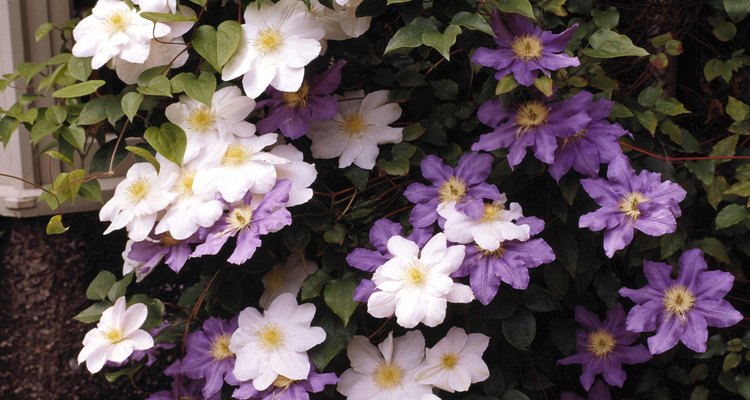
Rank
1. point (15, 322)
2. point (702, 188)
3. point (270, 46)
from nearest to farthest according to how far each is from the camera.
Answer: point (270, 46)
point (702, 188)
point (15, 322)

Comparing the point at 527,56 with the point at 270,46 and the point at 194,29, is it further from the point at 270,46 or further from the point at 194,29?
the point at 194,29

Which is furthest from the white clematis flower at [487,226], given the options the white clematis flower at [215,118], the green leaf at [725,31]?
the green leaf at [725,31]

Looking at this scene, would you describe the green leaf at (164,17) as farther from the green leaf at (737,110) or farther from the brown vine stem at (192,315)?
the green leaf at (737,110)

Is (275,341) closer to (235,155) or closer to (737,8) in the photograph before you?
(235,155)

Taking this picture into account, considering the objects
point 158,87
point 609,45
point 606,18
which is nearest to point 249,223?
point 158,87

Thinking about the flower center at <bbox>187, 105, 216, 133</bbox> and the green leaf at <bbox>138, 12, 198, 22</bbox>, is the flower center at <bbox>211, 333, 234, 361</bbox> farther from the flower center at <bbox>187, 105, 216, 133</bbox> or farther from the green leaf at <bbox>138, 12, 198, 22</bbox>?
the green leaf at <bbox>138, 12, 198, 22</bbox>

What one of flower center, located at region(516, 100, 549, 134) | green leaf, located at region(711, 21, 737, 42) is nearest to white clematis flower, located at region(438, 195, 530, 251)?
flower center, located at region(516, 100, 549, 134)

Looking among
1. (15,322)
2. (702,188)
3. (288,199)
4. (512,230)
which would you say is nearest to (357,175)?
(288,199)

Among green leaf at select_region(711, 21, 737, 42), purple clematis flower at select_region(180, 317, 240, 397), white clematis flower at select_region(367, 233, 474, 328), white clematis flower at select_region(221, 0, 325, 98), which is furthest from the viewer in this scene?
green leaf at select_region(711, 21, 737, 42)

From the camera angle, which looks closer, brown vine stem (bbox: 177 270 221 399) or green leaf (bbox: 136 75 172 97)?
green leaf (bbox: 136 75 172 97)
